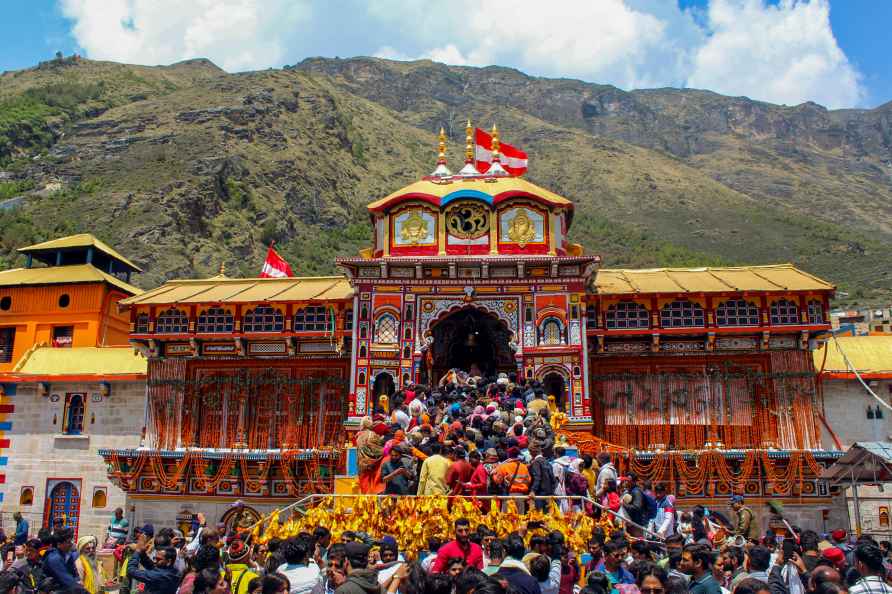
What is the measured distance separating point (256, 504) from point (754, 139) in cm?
13961

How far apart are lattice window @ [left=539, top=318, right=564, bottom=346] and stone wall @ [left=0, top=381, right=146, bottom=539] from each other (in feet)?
48.6

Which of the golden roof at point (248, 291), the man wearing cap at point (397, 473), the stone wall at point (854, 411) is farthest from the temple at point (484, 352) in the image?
the man wearing cap at point (397, 473)

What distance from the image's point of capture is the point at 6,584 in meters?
9.08

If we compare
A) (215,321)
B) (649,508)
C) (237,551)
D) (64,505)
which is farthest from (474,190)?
(64,505)

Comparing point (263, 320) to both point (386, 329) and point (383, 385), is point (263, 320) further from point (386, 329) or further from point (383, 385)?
point (383, 385)

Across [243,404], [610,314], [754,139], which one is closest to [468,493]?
[610,314]

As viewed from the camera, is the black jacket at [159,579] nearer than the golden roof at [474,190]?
Yes

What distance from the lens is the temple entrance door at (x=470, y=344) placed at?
28.0 m

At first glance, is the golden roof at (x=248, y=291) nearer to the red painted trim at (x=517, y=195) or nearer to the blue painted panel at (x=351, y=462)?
the red painted trim at (x=517, y=195)

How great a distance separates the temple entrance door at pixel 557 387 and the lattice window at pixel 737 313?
18.8 feet

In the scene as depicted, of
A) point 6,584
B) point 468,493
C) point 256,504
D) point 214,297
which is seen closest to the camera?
point 6,584

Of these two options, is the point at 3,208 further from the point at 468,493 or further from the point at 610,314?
the point at 468,493

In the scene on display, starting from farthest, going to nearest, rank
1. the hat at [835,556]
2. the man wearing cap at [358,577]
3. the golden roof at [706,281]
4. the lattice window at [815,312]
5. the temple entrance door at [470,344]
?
the temple entrance door at [470,344] → the golden roof at [706,281] → the lattice window at [815,312] → the hat at [835,556] → the man wearing cap at [358,577]

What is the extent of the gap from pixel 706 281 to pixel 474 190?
28.3 ft
